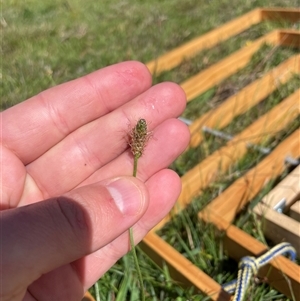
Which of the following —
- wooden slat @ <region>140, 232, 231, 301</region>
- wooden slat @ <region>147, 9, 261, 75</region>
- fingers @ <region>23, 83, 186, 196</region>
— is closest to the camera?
wooden slat @ <region>140, 232, 231, 301</region>

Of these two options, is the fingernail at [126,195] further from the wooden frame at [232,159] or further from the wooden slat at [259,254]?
the wooden slat at [259,254]

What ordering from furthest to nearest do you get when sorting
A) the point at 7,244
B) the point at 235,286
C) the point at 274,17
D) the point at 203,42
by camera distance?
the point at 274,17 < the point at 203,42 < the point at 235,286 < the point at 7,244

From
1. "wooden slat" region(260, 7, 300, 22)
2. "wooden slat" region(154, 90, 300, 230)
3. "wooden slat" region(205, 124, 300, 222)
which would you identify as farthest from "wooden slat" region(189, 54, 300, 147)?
"wooden slat" region(260, 7, 300, 22)

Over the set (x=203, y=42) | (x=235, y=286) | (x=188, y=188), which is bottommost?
(x=235, y=286)

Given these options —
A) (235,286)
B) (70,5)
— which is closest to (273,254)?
(235,286)

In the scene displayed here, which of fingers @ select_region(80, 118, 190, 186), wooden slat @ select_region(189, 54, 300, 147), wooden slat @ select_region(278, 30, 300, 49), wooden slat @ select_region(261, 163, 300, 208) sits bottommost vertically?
wooden slat @ select_region(261, 163, 300, 208)

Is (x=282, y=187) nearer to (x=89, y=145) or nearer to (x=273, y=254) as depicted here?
(x=273, y=254)

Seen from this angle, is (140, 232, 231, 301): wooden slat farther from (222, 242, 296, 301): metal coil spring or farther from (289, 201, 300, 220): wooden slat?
(289, 201, 300, 220): wooden slat
